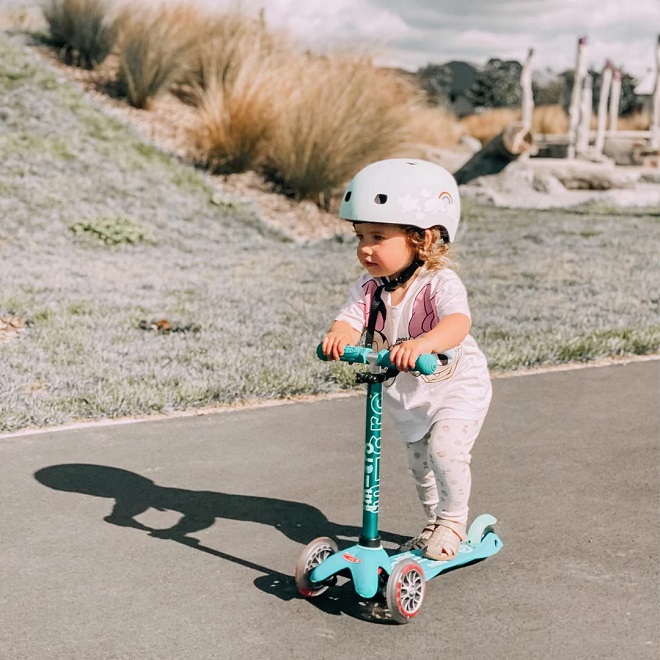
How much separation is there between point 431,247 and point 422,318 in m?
0.24

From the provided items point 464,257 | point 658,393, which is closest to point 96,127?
point 464,257

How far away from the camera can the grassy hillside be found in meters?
6.20

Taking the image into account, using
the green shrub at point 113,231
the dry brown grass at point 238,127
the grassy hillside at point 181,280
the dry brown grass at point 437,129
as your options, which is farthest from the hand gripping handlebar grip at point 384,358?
the dry brown grass at point 437,129

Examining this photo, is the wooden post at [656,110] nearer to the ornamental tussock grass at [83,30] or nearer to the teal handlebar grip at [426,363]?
the ornamental tussock grass at [83,30]

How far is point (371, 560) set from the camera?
11.1 feet

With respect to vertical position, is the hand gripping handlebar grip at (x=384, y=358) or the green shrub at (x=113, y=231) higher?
the hand gripping handlebar grip at (x=384, y=358)

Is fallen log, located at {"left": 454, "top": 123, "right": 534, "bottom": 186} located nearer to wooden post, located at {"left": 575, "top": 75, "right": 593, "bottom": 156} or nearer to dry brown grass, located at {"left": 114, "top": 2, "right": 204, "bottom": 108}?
wooden post, located at {"left": 575, "top": 75, "right": 593, "bottom": 156}

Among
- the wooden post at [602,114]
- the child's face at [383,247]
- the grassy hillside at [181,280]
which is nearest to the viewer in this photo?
the child's face at [383,247]

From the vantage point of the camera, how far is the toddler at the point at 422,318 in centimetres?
333

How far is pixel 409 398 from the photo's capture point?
3627 mm

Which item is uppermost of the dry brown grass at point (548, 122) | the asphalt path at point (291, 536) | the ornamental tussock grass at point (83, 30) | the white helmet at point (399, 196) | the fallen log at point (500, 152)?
the ornamental tussock grass at point (83, 30)

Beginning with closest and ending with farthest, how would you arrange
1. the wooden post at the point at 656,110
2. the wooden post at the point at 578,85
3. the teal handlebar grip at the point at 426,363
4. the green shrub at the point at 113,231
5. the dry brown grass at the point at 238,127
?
1. the teal handlebar grip at the point at 426,363
2. the green shrub at the point at 113,231
3. the dry brown grass at the point at 238,127
4. the wooden post at the point at 578,85
5. the wooden post at the point at 656,110

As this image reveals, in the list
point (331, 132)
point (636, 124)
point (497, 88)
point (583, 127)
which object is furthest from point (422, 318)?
point (497, 88)

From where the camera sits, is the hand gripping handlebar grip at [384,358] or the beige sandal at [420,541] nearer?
the hand gripping handlebar grip at [384,358]
